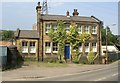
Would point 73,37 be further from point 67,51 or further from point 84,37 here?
point 67,51

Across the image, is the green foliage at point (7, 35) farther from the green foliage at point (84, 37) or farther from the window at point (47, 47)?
the green foliage at point (84, 37)

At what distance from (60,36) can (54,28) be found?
1.93 m

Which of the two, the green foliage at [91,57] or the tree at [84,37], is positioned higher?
the tree at [84,37]

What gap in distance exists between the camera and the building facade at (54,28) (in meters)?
47.0

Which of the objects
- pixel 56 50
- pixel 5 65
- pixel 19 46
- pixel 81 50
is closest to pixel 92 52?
pixel 81 50

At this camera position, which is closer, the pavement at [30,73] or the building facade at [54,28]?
the pavement at [30,73]

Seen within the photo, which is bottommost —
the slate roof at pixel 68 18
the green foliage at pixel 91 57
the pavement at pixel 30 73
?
the pavement at pixel 30 73

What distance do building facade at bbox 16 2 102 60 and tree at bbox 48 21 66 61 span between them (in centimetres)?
78

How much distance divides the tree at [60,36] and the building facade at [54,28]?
783 millimetres

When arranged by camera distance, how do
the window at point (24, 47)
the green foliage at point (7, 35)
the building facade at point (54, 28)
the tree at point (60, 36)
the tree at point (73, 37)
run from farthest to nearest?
the green foliage at point (7, 35), the tree at point (73, 37), the tree at point (60, 36), the building facade at point (54, 28), the window at point (24, 47)

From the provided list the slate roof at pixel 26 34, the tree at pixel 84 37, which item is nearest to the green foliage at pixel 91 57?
the tree at pixel 84 37

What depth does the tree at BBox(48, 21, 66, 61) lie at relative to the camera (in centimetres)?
4731

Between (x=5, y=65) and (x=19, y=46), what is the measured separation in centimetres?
1604

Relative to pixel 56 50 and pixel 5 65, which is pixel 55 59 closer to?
pixel 56 50
